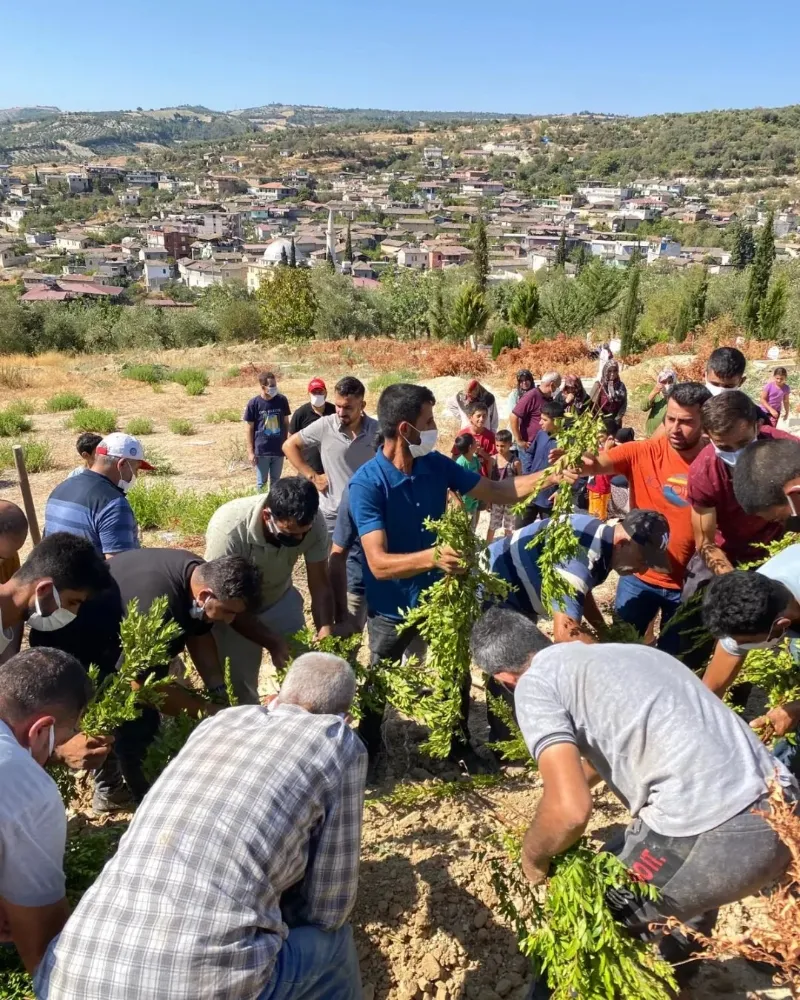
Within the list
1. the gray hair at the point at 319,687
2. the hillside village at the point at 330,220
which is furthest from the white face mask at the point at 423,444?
the hillside village at the point at 330,220

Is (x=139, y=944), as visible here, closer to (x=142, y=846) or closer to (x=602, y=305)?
(x=142, y=846)

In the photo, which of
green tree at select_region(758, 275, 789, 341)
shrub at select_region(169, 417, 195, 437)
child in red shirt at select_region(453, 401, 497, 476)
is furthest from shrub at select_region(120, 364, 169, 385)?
green tree at select_region(758, 275, 789, 341)

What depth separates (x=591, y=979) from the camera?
1922 millimetres

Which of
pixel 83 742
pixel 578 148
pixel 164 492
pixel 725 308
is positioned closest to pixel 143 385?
pixel 164 492

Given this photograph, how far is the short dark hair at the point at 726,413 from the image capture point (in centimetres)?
341

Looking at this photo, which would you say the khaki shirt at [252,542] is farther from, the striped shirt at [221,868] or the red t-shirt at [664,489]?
the red t-shirt at [664,489]

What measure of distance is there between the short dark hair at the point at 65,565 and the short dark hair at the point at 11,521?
349mm

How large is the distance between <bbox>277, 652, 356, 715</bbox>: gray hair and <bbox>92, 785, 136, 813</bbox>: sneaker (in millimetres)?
1787

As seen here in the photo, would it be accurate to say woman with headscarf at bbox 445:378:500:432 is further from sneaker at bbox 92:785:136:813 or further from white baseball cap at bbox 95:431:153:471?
sneaker at bbox 92:785:136:813

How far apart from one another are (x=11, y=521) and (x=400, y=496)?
1.72 m

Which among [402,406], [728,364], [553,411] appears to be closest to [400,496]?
[402,406]

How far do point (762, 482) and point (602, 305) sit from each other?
27.3 m

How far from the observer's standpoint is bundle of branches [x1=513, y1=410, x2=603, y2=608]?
230 centimetres

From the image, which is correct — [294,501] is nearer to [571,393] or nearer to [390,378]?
[571,393]
